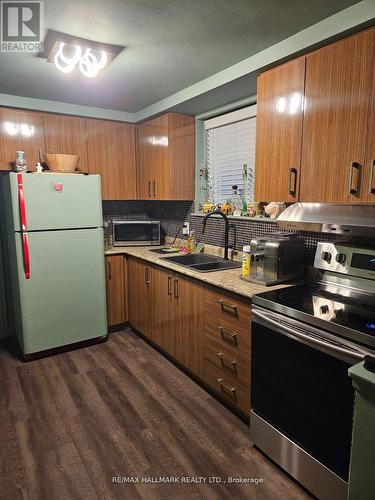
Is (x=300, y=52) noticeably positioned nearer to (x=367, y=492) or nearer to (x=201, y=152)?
(x=201, y=152)

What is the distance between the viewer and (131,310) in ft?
11.3

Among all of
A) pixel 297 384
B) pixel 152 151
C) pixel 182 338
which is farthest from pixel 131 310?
pixel 297 384

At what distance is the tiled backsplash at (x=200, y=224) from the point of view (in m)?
2.16

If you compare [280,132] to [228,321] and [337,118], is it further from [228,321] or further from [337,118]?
[228,321]

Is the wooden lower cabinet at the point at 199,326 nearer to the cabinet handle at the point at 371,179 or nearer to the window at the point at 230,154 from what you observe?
the cabinet handle at the point at 371,179

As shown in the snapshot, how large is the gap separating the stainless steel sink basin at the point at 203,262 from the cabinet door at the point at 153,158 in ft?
2.33

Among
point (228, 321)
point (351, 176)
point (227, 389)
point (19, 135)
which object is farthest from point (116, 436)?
point (19, 135)

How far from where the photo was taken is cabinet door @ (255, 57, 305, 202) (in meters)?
1.85

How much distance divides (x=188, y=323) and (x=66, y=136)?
221cm

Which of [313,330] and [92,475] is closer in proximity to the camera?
[313,330]

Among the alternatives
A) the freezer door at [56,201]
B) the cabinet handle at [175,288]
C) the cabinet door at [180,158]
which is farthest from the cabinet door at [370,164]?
the freezer door at [56,201]

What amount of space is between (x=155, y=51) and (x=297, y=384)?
2092mm

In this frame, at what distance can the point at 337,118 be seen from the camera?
1654 mm

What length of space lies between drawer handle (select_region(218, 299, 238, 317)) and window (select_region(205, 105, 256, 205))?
1.14m
